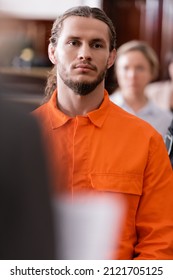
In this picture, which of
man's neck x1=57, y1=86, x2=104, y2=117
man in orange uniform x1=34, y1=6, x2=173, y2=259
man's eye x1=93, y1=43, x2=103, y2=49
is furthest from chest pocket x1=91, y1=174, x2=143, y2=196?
man's eye x1=93, y1=43, x2=103, y2=49

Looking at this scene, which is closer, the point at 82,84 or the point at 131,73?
the point at 82,84

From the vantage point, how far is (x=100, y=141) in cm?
104

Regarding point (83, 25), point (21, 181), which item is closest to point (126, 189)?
point (83, 25)

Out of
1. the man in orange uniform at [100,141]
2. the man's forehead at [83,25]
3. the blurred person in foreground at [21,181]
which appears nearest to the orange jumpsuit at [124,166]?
the man in orange uniform at [100,141]

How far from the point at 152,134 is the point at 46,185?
0.52 meters

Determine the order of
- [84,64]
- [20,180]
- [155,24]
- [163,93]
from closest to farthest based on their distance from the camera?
1. [20,180]
2. [84,64]
3. [163,93]
4. [155,24]

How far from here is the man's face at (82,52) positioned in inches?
39.1

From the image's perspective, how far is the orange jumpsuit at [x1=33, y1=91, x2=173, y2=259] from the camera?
1.00m

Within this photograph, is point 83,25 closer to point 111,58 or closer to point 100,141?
point 111,58

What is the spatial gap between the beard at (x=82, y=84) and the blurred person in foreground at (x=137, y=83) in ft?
0.82

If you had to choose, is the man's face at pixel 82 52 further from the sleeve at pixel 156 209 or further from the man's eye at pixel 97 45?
the sleeve at pixel 156 209

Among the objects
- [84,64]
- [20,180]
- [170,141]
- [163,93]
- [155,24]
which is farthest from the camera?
[155,24]

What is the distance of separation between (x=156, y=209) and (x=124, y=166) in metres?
0.10

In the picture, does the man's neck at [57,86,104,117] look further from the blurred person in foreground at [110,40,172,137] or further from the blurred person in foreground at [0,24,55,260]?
the blurred person in foreground at [0,24,55,260]
